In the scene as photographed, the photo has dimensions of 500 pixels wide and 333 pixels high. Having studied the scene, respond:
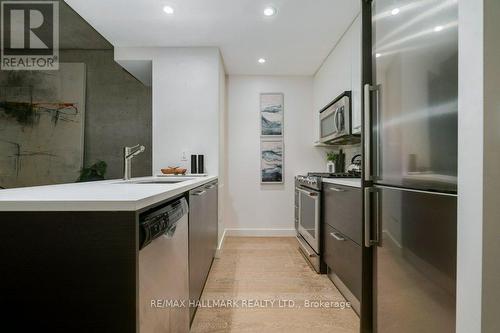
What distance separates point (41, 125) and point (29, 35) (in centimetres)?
109

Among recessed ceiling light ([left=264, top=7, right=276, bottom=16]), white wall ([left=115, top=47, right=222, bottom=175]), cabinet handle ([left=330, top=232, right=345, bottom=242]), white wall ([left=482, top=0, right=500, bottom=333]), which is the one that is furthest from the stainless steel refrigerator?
white wall ([left=115, top=47, right=222, bottom=175])

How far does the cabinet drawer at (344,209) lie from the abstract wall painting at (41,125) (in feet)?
10.7

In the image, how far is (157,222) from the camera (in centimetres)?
79

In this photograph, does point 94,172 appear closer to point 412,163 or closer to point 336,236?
point 336,236

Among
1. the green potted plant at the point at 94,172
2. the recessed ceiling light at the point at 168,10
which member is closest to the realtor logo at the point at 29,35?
the recessed ceiling light at the point at 168,10

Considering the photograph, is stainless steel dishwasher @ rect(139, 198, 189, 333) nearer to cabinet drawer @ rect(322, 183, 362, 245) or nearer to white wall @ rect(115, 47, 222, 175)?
cabinet drawer @ rect(322, 183, 362, 245)

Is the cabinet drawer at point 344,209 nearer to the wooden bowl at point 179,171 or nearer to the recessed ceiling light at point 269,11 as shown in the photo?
the wooden bowl at point 179,171

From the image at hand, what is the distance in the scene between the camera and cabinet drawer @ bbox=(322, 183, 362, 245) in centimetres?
162

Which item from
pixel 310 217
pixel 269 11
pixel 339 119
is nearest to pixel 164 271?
pixel 310 217

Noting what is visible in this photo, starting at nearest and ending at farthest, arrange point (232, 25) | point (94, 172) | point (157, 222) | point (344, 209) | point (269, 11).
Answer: point (157, 222) → point (344, 209) → point (269, 11) → point (232, 25) → point (94, 172)

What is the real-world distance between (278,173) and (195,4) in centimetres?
242

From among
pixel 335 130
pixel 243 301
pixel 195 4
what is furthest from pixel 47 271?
pixel 335 130

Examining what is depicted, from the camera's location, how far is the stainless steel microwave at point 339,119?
236cm

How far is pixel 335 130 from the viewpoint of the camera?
2594 mm
